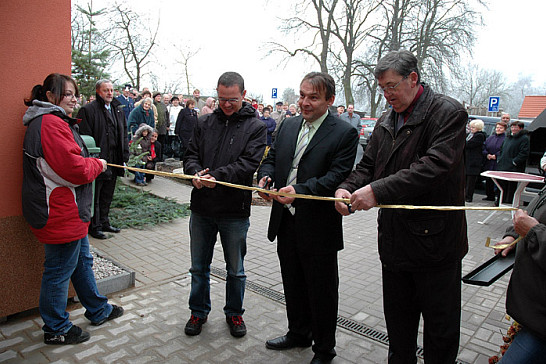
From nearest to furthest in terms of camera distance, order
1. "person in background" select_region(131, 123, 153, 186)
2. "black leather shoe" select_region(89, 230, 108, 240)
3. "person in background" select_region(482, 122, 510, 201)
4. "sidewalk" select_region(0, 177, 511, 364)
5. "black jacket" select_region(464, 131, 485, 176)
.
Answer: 1. "sidewalk" select_region(0, 177, 511, 364)
2. "black leather shoe" select_region(89, 230, 108, 240)
3. "person in background" select_region(131, 123, 153, 186)
4. "black jacket" select_region(464, 131, 485, 176)
5. "person in background" select_region(482, 122, 510, 201)

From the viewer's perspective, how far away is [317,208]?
9.85ft

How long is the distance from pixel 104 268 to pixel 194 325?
155 cm

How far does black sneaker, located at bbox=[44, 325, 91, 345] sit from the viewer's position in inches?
127

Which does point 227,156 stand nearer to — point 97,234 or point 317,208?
point 317,208

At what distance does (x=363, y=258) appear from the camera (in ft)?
19.1

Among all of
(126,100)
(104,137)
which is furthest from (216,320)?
(126,100)

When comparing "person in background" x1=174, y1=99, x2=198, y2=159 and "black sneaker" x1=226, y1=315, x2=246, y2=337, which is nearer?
"black sneaker" x1=226, y1=315, x2=246, y2=337

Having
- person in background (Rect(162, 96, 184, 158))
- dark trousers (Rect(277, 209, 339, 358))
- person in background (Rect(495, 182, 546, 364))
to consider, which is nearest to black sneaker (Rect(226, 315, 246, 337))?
dark trousers (Rect(277, 209, 339, 358))

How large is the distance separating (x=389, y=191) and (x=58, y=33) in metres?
3.16

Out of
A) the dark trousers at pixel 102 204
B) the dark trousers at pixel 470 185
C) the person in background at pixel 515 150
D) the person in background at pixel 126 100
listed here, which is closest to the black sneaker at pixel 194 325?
the dark trousers at pixel 102 204

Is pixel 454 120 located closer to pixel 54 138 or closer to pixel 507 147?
pixel 54 138

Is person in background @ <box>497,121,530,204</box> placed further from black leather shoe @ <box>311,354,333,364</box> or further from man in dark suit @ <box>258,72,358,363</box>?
black leather shoe @ <box>311,354,333,364</box>

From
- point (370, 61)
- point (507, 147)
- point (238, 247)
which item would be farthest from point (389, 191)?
point (370, 61)

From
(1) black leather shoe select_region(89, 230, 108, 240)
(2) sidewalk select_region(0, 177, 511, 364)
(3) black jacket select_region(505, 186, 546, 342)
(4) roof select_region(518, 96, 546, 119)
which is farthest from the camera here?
(4) roof select_region(518, 96, 546, 119)
